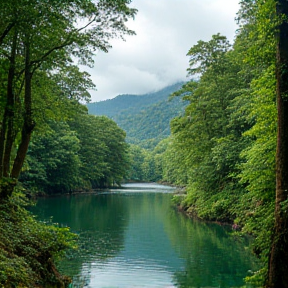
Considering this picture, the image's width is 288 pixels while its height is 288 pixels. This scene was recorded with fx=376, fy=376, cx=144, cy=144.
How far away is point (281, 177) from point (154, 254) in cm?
1065

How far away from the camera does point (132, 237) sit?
872 inches

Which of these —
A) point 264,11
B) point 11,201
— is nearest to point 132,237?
point 11,201

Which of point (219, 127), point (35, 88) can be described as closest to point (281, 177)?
point (35, 88)

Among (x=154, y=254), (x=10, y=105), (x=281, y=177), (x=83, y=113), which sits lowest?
(x=154, y=254)

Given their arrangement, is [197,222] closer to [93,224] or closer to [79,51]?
[93,224]

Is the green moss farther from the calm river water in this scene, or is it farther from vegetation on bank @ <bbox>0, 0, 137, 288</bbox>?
the calm river water

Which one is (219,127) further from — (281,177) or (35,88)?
(281,177)

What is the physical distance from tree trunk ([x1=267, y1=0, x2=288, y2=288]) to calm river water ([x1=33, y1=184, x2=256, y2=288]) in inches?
202

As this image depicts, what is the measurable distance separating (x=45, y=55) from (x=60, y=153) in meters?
36.0

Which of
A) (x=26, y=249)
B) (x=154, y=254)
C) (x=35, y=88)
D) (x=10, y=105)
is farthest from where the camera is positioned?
(x=154, y=254)

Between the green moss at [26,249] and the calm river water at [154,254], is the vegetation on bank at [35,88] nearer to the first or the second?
the green moss at [26,249]

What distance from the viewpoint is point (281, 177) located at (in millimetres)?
8680

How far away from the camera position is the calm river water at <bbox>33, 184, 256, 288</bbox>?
13.7 meters

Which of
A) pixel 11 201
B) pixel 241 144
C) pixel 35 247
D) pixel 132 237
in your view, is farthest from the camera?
pixel 241 144
